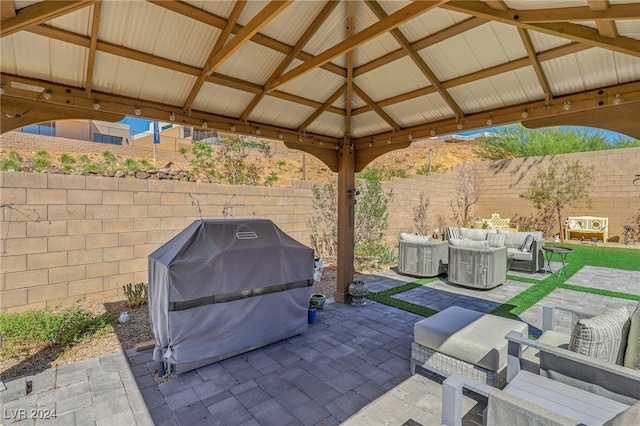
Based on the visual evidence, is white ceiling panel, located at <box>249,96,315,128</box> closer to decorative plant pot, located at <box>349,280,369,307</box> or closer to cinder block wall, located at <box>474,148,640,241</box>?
decorative plant pot, located at <box>349,280,369,307</box>

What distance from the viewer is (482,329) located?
10.8 ft

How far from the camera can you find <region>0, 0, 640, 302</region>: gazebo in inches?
101

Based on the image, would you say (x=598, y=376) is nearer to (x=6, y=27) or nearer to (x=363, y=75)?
(x=363, y=75)

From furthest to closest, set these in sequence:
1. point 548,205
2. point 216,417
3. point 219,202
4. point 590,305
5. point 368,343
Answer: point 548,205 < point 219,202 < point 590,305 < point 368,343 < point 216,417

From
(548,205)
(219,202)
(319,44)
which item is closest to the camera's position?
(319,44)

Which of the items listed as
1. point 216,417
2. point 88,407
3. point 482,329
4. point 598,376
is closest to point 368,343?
point 482,329

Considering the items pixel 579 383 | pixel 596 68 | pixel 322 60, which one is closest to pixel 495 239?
pixel 596 68

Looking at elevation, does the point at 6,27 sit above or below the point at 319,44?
below

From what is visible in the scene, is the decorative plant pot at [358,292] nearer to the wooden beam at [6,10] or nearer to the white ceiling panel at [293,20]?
the white ceiling panel at [293,20]

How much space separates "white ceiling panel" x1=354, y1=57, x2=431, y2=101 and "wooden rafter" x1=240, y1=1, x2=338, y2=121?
1100 millimetres

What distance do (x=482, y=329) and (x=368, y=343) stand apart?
1513 mm

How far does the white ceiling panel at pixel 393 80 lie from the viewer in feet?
13.5

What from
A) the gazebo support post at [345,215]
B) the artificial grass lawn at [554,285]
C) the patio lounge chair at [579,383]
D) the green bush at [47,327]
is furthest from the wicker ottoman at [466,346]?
the green bush at [47,327]

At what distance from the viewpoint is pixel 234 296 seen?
3.77m
